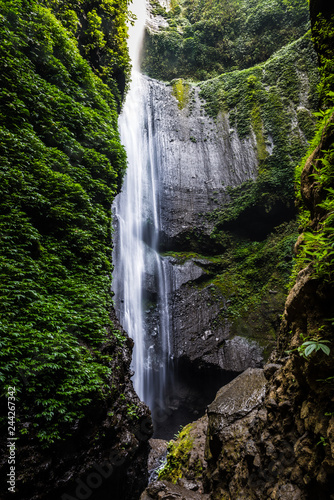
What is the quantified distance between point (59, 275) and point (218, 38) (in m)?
20.5

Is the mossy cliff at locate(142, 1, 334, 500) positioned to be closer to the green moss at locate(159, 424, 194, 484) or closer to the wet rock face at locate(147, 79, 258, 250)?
the green moss at locate(159, 424, 194, 484)

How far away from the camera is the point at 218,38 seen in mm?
17594

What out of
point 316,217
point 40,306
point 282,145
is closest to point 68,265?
point 40,306

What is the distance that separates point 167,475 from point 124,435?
159 cm

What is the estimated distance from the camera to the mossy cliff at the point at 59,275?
11.2 feet

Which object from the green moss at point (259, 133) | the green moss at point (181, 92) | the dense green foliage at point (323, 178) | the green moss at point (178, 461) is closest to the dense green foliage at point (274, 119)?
the green moss at point (259, 133)

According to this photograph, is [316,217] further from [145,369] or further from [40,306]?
[145,369]

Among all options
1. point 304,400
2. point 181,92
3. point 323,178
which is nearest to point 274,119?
point 181,92

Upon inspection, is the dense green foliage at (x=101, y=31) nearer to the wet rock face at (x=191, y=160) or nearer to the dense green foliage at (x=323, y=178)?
the wet rock face at (x=191, y=160)

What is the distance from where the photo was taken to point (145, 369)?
10.6 m

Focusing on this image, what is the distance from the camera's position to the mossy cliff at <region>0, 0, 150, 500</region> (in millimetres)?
3414

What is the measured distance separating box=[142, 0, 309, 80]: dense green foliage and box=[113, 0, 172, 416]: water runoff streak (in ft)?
17.7

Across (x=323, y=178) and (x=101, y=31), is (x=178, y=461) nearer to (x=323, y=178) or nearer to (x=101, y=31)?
(x=323, y=178)

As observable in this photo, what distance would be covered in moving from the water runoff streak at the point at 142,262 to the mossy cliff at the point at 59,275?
5.09 m
